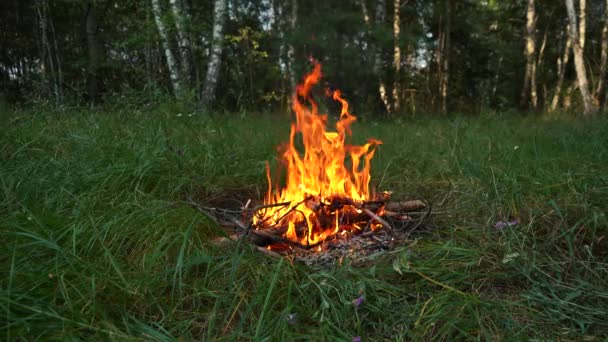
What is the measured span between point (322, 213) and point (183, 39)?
773 cm

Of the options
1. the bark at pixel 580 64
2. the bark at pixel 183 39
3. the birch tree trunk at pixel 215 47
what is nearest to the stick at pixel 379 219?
the bark at pixel 183 39

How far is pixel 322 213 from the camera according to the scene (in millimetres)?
2646

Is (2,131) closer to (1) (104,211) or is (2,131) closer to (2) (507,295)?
(1) (104,211)

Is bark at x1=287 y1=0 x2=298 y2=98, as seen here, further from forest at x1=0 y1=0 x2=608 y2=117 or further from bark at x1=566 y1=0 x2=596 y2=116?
bark at x1=566 y1=0 x2=596 y2=116

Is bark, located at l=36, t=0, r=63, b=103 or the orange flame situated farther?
bark, located at l=36, t=0, r=63, b=103

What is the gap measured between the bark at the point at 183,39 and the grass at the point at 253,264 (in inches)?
213

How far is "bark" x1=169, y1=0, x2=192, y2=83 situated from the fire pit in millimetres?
5777

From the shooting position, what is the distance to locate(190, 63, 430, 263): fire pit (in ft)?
7.96

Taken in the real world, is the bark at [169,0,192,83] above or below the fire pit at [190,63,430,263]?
above

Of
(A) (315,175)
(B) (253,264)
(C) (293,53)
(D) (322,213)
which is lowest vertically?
(B) (253,264)

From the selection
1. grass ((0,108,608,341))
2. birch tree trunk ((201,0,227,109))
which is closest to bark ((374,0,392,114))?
birch tree trunk ((201,0,227,109))

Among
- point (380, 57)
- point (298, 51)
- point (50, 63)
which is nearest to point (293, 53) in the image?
point (298, 51)

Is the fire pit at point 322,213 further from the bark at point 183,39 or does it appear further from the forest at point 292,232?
the bark at point 183,39

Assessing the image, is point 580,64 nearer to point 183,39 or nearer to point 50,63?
point 183,39
